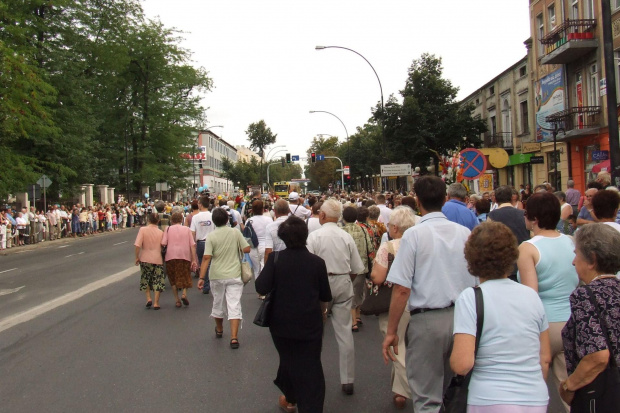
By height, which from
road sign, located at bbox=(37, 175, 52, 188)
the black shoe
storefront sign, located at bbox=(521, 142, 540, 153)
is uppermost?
storefront sign, located at bbox=(521, 142, 540, 153)

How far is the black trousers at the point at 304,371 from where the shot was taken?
4574mm

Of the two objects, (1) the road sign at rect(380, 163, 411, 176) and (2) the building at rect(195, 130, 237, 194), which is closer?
(1) the road sign at rect(380, 163, 411, 176)

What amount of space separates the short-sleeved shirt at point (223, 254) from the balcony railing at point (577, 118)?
19.6 meters

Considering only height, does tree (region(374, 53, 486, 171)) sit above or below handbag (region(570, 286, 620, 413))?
above

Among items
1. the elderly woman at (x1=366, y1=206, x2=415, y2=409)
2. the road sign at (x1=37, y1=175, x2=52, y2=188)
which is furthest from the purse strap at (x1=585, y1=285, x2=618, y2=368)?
the road sign at (x1=37, y1=175, x2=52, y2=188)

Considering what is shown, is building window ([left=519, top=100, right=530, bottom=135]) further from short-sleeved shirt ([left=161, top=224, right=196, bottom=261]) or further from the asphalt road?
short-sleeved shirt ([left=161, top=224, right=196, bottom=261])

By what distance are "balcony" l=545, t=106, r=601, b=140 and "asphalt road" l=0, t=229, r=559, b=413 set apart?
57.4 ft

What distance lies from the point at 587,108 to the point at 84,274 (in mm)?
19793

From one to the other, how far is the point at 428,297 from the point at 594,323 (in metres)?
1.20

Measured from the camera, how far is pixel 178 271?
9.99m

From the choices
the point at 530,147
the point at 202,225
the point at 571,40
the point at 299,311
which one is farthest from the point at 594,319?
the point at 530,147

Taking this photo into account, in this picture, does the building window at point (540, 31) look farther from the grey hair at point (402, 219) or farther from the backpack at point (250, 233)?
the grey hair at point (402, 219)

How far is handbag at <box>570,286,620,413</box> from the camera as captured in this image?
2883 mm

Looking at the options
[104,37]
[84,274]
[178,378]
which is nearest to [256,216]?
[178,378]
